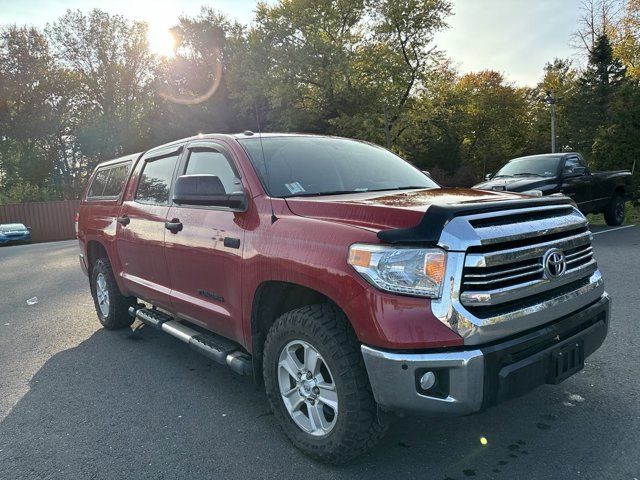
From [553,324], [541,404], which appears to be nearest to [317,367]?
[553,324]

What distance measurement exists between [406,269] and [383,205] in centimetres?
45

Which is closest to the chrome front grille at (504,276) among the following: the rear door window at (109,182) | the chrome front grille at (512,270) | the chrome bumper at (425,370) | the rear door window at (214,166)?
the chrome front grille at (512,270)

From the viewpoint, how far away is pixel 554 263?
2.64 meters

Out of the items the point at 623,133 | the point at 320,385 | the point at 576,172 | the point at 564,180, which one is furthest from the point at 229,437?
the point at 623,133

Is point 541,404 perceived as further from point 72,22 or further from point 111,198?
point 72,22

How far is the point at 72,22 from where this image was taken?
1474 inches

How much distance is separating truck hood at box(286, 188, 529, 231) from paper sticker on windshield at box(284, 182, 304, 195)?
0.17 m

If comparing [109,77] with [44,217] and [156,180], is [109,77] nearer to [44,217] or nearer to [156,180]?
[44,217]

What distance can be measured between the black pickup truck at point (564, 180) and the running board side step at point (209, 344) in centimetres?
726

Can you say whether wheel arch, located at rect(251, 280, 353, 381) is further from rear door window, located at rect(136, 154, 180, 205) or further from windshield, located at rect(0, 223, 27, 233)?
windshield, located at rect(0, 223, 27, 233)

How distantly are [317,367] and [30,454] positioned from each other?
6.19 ft

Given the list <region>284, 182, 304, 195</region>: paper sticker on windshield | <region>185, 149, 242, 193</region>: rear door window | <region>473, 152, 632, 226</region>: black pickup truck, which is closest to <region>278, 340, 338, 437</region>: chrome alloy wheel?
<region>284, 182, 304, 195</region>: paper sticker on windshield

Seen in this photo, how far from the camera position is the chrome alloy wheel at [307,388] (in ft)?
8.99

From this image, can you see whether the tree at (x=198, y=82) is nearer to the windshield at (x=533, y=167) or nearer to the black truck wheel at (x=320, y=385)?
the windshield at (x=533, y=167)
